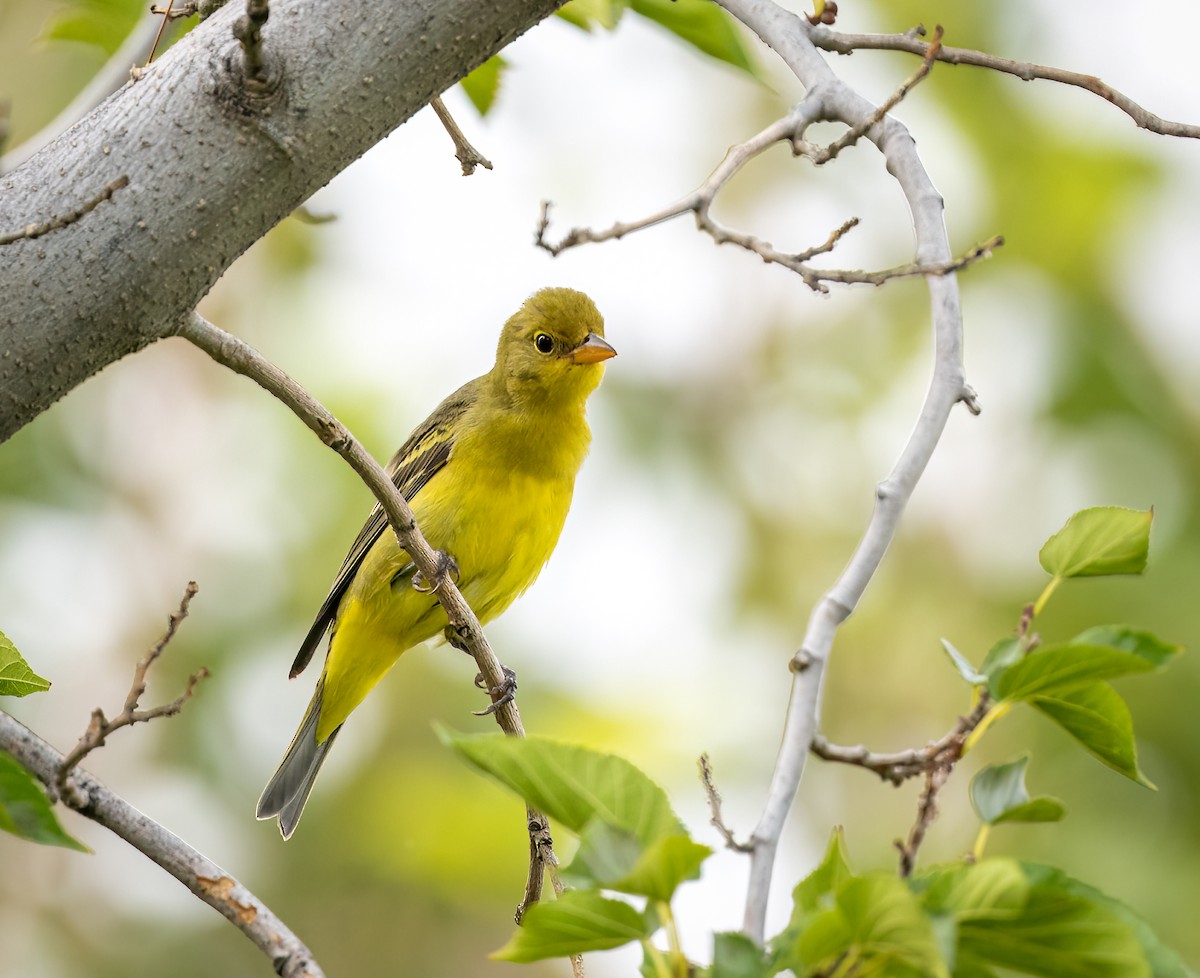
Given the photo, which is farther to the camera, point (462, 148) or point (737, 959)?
point (462, 148)

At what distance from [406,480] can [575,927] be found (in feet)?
13.8

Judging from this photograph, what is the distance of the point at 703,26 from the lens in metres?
2.99

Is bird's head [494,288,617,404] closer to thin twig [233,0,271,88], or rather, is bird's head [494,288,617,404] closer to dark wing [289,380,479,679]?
dark wing [289,380,479,679]

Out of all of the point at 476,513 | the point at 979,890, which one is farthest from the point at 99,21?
the point at 979,890

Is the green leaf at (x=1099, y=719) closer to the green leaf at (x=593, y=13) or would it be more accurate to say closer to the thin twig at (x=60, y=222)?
the thin twig at (x=60, y=222)

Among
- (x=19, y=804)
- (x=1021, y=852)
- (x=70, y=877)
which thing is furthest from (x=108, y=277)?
(x=70, y=877)

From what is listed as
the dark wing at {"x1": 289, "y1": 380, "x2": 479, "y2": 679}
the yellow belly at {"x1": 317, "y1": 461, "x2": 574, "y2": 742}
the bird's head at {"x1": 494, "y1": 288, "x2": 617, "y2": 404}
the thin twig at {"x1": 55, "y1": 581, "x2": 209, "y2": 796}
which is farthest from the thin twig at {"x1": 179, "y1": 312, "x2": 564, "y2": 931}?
the bird's head at {"x1": 494, "y1": 288, "x2": 617, "y2": 404}

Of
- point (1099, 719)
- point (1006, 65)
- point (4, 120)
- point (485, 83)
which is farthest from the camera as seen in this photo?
point (485, 83)

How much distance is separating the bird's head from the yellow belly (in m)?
0.37

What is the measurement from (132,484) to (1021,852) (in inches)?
258

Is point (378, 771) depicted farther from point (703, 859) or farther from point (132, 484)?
point (703, 859)

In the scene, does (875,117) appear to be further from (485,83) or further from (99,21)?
(99,21)

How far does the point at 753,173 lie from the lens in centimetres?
1078

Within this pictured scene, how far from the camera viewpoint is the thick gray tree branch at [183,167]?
217cm
